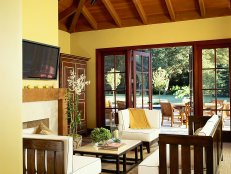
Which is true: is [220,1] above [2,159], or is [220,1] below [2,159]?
above

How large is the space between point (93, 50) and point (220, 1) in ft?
10.5

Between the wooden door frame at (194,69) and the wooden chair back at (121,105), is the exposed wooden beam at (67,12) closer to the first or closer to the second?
the wooden door frame at (194,69)

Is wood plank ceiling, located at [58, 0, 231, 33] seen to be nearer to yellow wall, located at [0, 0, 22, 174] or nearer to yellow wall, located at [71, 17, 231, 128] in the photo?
yellow wall, located at [71, 17, 231, 128]

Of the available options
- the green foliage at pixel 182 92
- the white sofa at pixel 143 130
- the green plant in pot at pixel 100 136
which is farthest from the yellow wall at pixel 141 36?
the green foliage at pixel 182 92

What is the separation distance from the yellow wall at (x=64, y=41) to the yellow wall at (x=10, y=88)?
651cm

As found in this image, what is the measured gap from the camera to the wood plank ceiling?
20.1ft

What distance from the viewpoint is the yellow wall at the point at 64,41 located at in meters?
7.25

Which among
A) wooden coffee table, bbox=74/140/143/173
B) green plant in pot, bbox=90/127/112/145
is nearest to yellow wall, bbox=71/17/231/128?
wooden coffee table, bbox=74/140/143/173

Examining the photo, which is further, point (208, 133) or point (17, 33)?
point (208, 133)

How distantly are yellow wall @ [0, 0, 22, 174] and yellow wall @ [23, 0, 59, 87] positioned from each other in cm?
398

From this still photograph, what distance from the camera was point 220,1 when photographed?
5992 millimetres

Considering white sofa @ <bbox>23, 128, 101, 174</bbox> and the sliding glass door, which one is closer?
white sofa @ <bbox>23, 128, 101, 174</bbox>

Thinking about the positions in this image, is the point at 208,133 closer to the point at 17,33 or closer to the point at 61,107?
the point at 17,33

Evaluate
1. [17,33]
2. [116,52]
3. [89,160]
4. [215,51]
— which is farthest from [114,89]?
[17,33]
